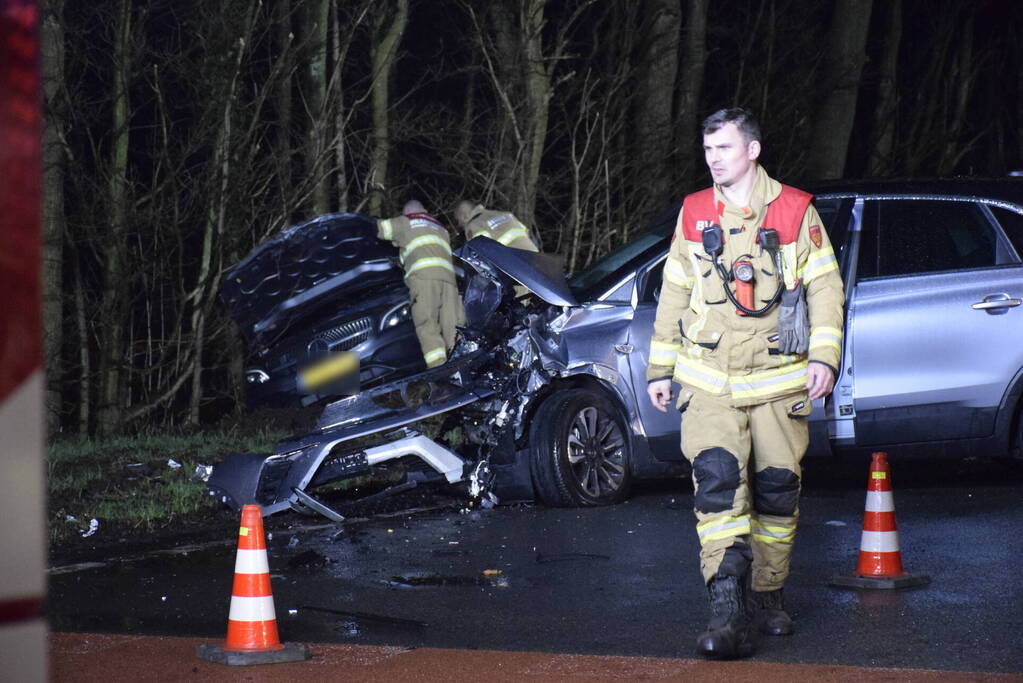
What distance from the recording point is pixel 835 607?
19.0ft

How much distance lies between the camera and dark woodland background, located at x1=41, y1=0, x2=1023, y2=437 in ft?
46.0

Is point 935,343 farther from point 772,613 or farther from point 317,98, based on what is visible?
point 317,98

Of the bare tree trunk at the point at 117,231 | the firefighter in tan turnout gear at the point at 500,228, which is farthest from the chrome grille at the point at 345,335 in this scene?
the bare tree trunk at the point at 117,231

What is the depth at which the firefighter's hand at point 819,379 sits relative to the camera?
4.98 metres

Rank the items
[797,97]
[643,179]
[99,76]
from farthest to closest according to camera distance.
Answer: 1. [797,97]
2. [643,179]
3. [99,76]

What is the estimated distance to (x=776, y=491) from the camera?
5.12 m

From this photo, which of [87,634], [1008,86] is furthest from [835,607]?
[1008,86]

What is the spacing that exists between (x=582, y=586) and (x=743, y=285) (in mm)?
1923

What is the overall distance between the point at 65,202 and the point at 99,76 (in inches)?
48.4

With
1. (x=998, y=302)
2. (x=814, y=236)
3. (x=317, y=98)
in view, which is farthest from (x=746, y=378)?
(x=317, y=98)

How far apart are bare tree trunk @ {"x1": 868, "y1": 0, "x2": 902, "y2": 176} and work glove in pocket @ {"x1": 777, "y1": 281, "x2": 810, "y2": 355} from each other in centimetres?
2283

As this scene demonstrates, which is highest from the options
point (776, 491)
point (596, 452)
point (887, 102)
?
point (887, 102)

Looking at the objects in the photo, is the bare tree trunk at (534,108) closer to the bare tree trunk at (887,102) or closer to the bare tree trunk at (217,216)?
the bare tree trunk at (217,216)

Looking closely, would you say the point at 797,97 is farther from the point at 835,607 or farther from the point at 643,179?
the point at 835,607
